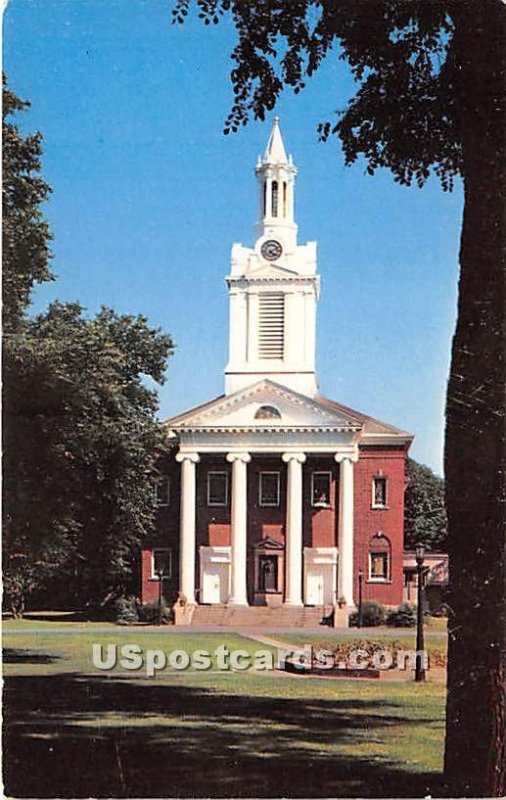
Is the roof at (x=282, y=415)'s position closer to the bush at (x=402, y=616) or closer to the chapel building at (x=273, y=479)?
the chapel building at (x=273, y=479)

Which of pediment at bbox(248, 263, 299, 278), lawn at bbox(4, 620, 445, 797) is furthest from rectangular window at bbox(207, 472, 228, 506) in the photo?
pediment at bbox(248, 263, 299, 278)

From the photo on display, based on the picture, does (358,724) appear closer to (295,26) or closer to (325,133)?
(325,133)

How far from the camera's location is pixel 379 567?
1160cm

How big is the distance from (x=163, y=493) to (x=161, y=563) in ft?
2.18

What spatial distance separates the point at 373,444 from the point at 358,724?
2.76 m

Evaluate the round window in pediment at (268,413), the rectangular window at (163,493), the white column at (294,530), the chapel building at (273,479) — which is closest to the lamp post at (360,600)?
the chapel building at (273,479)

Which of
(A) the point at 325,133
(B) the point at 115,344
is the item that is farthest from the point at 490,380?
(B) the point at 115,344

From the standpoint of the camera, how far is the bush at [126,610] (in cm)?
1034

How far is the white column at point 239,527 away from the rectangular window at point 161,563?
Result: 2.05ft

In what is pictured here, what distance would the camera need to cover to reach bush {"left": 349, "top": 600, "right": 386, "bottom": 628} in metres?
10.6

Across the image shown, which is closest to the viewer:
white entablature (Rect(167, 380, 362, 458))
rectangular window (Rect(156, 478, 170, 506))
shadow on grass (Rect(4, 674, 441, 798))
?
shadow on grass (Rect(4, 674, 441, 798))

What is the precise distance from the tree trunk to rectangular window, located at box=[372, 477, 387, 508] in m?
3.20

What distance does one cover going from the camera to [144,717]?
926 cm

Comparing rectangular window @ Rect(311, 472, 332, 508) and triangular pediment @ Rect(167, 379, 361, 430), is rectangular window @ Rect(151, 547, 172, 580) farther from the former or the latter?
rectangular window @ Rect(311, 472, 332, 508)
